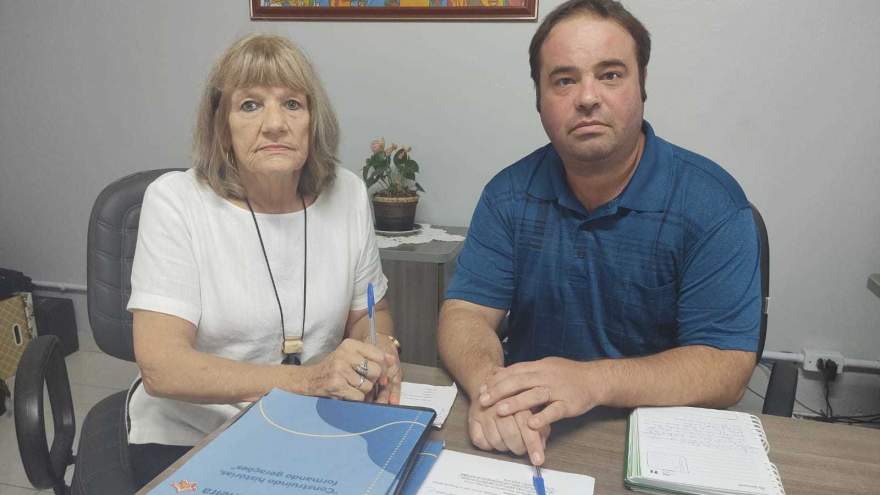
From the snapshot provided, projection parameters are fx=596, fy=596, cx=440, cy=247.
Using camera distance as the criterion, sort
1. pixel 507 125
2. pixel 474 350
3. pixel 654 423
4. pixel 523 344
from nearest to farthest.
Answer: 1. pixel 654 423
2. pixel 474 350
3. pixel 523 344
4. pixel 507 125

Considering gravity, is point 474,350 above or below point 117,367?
above

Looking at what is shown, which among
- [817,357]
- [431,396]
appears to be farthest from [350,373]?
[817,357]

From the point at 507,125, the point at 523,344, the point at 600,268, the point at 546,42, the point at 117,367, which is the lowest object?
the point at 117,367

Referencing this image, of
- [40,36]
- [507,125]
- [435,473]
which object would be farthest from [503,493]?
[40,36]

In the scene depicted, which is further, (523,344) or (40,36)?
(40,36)

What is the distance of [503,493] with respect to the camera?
72cm

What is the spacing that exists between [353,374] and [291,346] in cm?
34

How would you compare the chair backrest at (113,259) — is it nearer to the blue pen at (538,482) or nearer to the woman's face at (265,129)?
the woman's face at (265,129)

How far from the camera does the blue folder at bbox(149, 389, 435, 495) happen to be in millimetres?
676

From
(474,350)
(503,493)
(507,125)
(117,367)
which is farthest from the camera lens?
(117,367)

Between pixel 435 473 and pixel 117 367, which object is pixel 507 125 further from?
pixel 117 367

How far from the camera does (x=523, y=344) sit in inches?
54.1

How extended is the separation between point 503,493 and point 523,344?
2.20 feet

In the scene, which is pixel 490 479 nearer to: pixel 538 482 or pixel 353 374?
pixel 538 482
